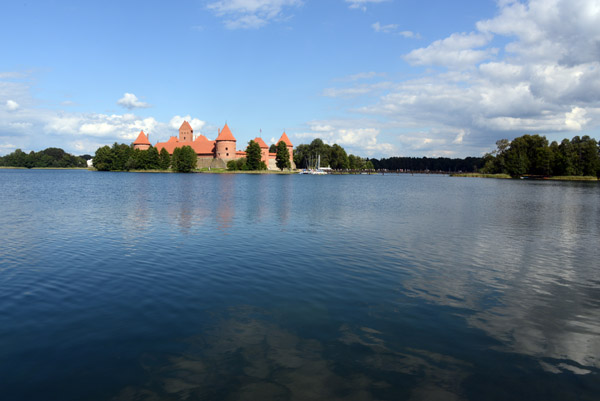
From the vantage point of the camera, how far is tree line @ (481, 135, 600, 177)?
126 m

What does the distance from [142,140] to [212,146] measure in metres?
33.9

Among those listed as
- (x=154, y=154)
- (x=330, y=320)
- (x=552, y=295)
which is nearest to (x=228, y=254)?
(x=330, y=320)

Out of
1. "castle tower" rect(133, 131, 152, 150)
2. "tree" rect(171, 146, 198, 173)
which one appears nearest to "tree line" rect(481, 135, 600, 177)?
"tree" rect(171, 146, 198, 173)

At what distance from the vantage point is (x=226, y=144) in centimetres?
16012

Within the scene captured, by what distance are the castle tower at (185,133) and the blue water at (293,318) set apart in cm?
17402

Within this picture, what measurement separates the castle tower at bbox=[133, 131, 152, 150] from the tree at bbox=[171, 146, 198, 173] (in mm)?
36807

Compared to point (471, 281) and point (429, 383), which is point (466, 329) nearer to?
point (429, 383)

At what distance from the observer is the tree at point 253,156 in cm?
14325

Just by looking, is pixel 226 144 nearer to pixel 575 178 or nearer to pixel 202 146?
pixel 202 146

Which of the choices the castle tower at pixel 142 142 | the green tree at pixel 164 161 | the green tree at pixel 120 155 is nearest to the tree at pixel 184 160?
the green tree at pixel 164 161

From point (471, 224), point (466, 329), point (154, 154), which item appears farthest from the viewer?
point (154, 154)

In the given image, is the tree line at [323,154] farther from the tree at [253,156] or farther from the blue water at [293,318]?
the blue water at [293,318]

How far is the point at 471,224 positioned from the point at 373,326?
66.8 ft

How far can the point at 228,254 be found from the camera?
1614 centimetres
